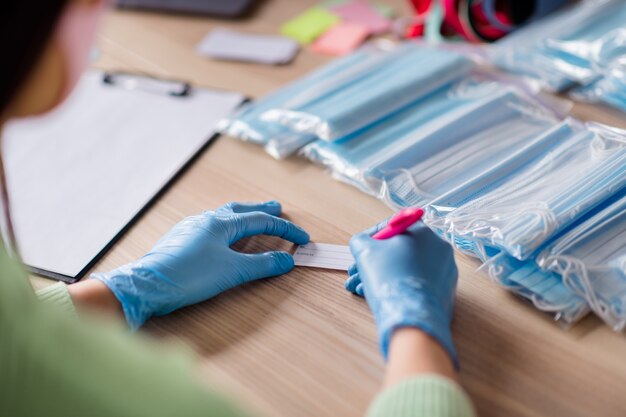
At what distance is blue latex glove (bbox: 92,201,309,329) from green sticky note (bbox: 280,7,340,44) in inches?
23.9

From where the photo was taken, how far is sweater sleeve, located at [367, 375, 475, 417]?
25.5 inches

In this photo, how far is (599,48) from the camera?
1148 millimetres

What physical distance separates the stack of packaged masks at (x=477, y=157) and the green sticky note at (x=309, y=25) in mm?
141

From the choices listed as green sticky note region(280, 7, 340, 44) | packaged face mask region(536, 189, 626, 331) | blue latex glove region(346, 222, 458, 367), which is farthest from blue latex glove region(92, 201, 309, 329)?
green sticky note region(280, 7, 340, 44)

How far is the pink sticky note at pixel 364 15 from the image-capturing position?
140cm

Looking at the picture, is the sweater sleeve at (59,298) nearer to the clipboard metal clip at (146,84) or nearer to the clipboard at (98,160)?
the clipboard at (98,160)

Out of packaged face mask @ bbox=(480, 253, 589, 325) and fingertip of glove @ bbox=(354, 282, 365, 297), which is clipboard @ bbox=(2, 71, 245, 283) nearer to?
fingertip of glove @ bbox=(354, 282, 365, 297)

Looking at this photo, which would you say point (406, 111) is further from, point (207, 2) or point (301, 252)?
point (207, 2)

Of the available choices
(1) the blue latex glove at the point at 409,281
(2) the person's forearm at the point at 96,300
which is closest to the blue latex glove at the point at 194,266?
(2) the person's forearm at the point at 96,300

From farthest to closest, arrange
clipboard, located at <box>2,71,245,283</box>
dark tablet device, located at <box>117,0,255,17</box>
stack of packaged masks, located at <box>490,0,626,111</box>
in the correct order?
dark tablet device, located at <box>117,0,255,17</box> < stack of packaged masks, located at <box>490,0,626,111</box> < clipboard, located at <box>2,71,245,283</box>

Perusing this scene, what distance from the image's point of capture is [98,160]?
3.87ft

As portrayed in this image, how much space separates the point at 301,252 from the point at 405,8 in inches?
29.3

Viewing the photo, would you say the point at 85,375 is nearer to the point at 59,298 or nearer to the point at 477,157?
the point at 59,298

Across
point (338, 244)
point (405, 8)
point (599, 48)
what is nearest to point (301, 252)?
point (338, 244)
